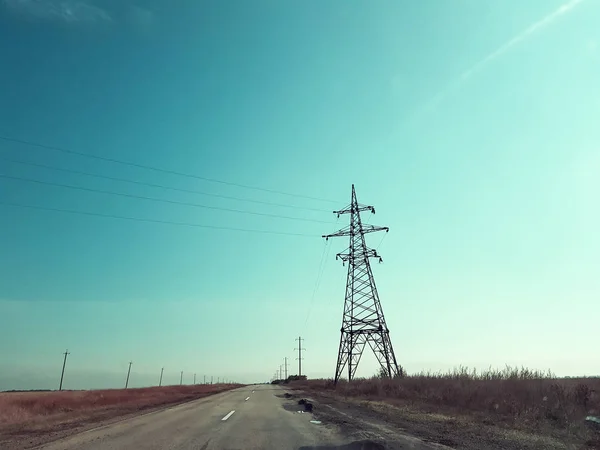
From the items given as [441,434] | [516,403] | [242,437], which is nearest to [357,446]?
[242,437]

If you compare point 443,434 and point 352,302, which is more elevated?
point 352,302

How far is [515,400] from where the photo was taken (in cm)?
1738

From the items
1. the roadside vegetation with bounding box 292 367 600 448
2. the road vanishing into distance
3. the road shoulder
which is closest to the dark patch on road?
the road vanishing into distance

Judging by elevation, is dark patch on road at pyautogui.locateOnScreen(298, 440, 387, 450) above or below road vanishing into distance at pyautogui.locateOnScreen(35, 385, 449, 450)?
above

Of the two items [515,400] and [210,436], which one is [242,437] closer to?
[210,436]

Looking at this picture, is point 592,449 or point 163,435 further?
point 163,435

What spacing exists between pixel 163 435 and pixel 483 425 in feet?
32.5

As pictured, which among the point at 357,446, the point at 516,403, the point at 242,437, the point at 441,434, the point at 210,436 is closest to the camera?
the point at 357,446

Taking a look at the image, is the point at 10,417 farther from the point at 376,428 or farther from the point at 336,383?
the point at 336,383

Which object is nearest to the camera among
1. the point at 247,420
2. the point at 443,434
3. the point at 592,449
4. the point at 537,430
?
the point at 592,449

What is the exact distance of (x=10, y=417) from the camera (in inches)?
896

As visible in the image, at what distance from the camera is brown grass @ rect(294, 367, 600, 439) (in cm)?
1417

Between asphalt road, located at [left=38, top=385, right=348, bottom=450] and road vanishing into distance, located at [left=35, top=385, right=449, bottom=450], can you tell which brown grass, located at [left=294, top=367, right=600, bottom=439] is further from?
asphalt road, located at [left=38, top=385, right=348, bottom=450]

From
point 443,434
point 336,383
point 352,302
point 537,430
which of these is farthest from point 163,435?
point 336,383
